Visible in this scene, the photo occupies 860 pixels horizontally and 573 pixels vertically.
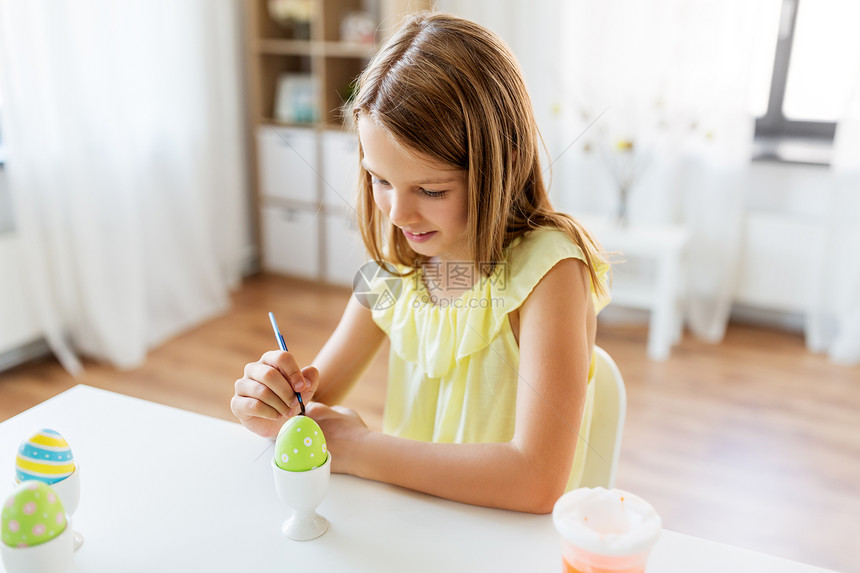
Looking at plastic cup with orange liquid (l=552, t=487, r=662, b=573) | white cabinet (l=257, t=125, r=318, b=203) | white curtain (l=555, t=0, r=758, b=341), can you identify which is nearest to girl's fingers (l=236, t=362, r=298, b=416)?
plastic cup with orange liquid (l=552, t=487, r=662, b=573)

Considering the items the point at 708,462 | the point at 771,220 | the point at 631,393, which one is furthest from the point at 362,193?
the point at 771,220

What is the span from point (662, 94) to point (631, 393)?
1.09 m

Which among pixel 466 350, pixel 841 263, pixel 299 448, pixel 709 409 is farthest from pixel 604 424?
pixel 841 263

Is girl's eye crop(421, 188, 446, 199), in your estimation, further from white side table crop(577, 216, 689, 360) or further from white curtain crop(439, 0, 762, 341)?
white curtain crop(439, 0, 762, 341)

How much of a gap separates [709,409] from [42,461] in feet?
6.57

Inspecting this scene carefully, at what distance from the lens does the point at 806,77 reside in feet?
8.83

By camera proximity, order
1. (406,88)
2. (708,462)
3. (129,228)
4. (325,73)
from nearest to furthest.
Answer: (406,88)
(708,462)
(129,228)
(325,73)

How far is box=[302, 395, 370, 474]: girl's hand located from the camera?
810mm

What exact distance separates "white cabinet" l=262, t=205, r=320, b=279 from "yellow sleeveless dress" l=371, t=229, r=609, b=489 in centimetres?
229

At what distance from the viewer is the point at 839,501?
1.80 metres

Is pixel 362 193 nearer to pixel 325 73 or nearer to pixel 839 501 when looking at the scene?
pixel 839 501

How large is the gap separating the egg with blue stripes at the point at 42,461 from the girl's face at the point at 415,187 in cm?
40

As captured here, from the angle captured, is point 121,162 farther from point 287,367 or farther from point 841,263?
point 841,263

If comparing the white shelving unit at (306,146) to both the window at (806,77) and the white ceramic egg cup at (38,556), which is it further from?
the white ceramic egg cup at (38,556)
